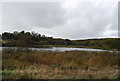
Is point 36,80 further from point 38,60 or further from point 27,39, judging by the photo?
point 27,39

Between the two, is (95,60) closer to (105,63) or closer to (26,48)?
(105,63)

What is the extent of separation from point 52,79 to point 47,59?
4977 mm

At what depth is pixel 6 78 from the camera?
16.8 ft

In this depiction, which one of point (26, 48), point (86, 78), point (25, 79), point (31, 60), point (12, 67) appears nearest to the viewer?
point (25, 79)

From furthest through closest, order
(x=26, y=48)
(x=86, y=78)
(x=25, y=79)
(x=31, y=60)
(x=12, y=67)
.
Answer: (x=26, y=48) → (x=31, y=60) → (x=12, y=67) → (x=86, y=78) → (x=25, y=79)

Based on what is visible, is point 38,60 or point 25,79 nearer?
point 25,79

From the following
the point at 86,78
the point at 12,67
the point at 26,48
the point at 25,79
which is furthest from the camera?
the point at 26,48

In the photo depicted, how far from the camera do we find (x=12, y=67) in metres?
7.47

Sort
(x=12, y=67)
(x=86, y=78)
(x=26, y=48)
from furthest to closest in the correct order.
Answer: (x=26, y=48), (x=12, y=67), (x=86, y=78)

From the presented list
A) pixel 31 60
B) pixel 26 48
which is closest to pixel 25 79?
pixel 31 60

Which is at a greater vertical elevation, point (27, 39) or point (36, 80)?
point (27, 39)

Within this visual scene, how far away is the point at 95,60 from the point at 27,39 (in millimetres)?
6934

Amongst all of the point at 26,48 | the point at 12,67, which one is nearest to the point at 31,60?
the point at 12,67

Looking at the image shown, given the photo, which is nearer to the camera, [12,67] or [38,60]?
[12,67]
